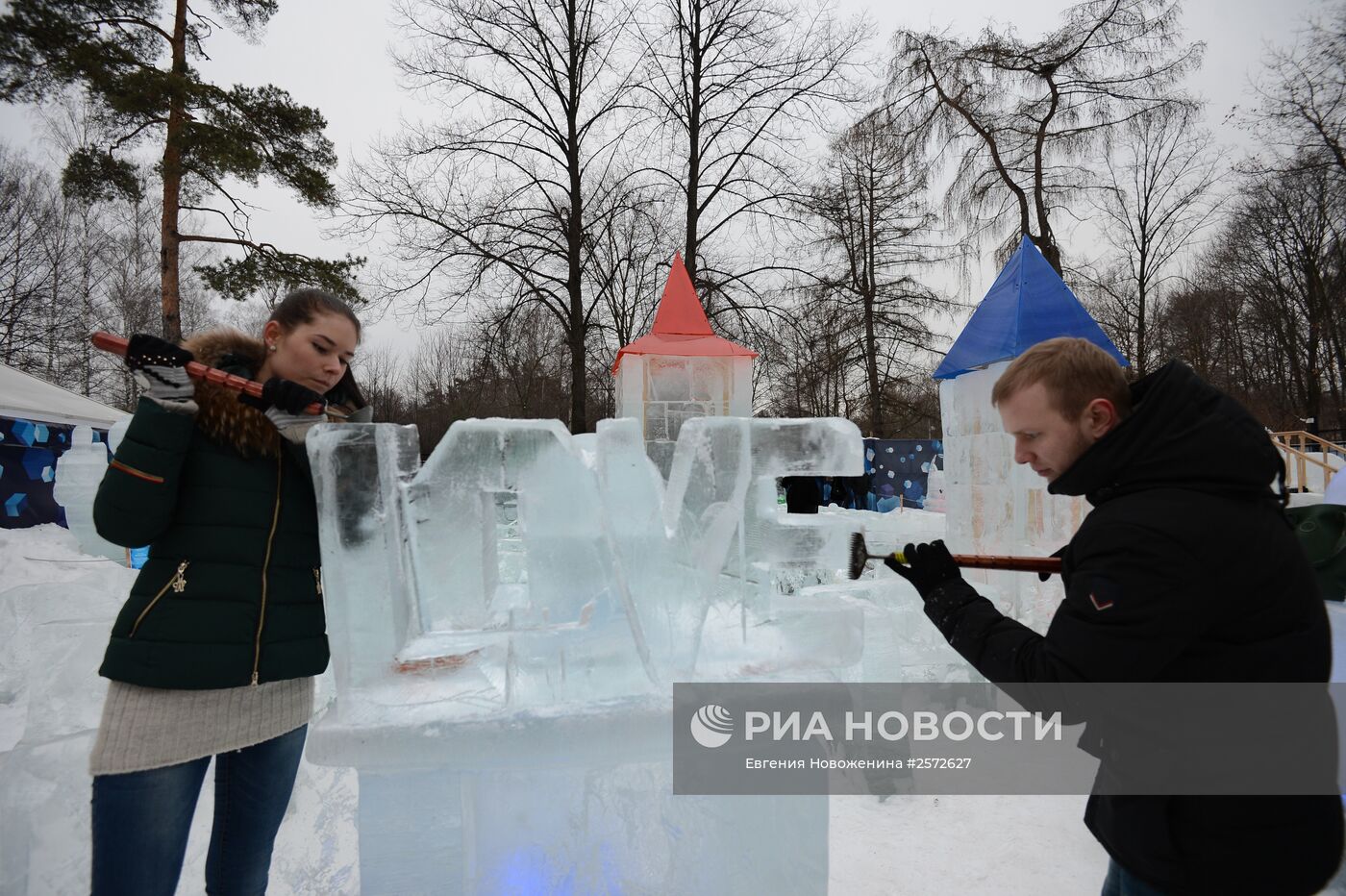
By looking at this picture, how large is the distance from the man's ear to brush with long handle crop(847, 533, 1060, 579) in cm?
47

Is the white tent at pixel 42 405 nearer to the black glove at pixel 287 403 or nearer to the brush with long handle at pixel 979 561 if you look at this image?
the black glove at pixel 287 403

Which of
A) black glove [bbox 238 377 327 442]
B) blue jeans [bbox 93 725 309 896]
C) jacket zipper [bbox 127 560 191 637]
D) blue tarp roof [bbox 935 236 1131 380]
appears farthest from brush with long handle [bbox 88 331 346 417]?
blue tarp roof [bbox 935 236 1131 380]

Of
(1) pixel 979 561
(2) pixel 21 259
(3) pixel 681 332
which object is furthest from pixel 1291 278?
(2) pixel 21 259

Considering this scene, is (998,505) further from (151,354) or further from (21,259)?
(21,259)

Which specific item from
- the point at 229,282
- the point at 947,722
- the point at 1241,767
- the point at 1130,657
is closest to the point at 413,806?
the point at 1130,657

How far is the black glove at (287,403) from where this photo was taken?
1.38 metres

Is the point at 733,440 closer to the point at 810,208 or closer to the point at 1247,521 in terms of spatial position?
the point at 1247,521

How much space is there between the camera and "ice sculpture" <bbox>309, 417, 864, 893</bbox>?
146 centimetres

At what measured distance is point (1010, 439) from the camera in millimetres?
3990

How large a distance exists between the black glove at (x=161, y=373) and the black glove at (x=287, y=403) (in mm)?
114

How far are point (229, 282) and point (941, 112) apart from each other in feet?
42.8

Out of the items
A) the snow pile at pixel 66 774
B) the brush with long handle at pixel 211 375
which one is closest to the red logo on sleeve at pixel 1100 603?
the brush with long handle at pixel 211 375

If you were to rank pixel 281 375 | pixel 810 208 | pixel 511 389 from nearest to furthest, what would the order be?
pixel 281 375 < pixel 810 208 < pixel 511 389

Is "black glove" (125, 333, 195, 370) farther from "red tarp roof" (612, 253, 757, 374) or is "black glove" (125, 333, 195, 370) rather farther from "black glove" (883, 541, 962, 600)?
"red tarp roof" (612, 253, 757, 374)
